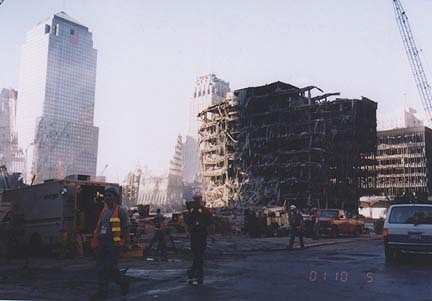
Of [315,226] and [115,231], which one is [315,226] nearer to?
[315,226]

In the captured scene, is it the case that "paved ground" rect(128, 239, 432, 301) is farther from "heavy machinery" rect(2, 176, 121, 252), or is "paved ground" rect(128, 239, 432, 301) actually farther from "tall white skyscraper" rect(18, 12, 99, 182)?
"tall white skyscraper" rect(18, 12, 99, 182)

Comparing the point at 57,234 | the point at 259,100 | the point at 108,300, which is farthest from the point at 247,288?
the point at 259,100

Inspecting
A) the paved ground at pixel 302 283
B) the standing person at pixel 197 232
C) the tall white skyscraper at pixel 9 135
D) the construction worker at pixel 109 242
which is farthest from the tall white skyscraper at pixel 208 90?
the construction worker at pixel 109 242

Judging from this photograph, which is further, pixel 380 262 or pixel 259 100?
pixel 259 100

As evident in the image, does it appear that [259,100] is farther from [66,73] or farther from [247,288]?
[247,288]

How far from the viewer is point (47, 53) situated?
125m

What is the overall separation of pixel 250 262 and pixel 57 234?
7.01 metres

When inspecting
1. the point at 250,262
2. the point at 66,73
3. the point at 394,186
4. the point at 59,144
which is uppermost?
the point at 66,73

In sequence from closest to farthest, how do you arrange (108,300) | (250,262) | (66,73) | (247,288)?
(108,300), (247,288), (250,262), (66,73)

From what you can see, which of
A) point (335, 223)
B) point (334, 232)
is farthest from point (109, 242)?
point (335, 223)

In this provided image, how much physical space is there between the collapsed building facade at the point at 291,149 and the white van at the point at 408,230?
6982cm
